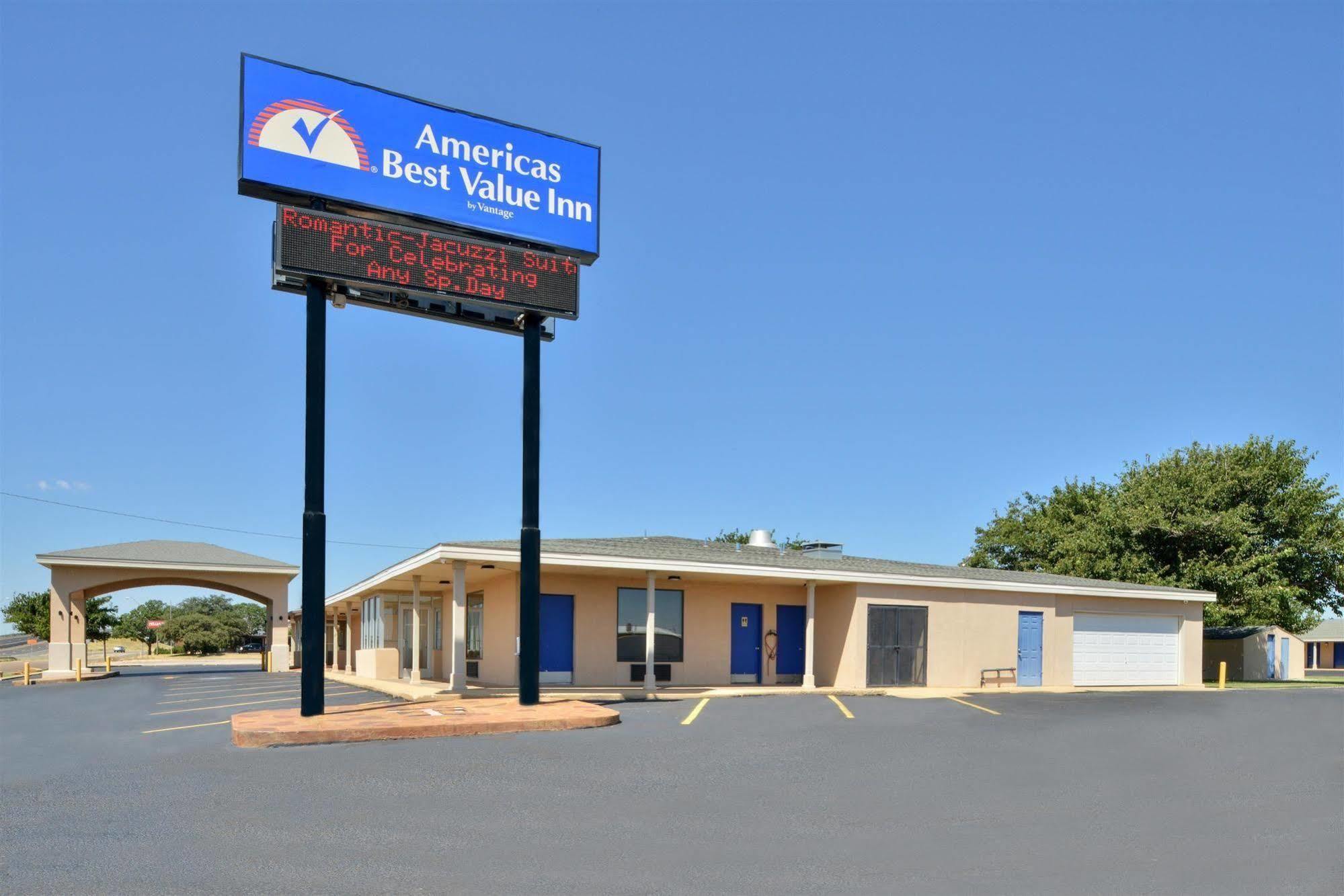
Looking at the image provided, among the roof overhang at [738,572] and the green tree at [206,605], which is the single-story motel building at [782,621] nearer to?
the roof overhang at [738,572]

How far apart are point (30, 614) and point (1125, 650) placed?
69.7 metres

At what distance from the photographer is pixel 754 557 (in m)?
24.8

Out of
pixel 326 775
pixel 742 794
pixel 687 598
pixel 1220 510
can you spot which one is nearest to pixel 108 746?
pixel 326 775

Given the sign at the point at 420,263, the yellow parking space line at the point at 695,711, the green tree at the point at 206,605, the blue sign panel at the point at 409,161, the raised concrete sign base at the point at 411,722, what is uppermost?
the blue sign panel at the point at 409,161

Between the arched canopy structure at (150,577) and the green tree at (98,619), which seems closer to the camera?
the arched canopy structure at (150,577)

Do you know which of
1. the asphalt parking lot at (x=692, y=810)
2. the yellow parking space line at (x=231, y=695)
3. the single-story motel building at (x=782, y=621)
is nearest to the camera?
the asphalt parking lot at (x=692, y=810)

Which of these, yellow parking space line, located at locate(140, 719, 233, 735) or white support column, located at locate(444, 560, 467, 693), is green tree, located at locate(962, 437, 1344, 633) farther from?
yellow parking space line, located at locate(140, 719, 233, 735)

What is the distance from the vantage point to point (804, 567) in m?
23.5

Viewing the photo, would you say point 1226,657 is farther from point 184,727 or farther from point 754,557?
point 184,727

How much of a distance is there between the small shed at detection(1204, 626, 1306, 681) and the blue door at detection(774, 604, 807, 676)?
23097 mm

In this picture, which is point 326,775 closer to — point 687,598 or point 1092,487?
point 687,598

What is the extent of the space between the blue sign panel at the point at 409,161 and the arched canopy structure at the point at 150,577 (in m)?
23.4

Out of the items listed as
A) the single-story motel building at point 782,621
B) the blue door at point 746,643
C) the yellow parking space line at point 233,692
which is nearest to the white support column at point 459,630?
the single-story motel building at point 782,621

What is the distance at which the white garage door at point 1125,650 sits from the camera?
28.1m
